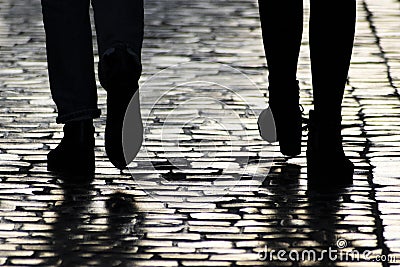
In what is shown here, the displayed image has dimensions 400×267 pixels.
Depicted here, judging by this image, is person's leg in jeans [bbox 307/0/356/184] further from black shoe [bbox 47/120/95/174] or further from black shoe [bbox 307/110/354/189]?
black shoe [bbox 47/120/95/174]

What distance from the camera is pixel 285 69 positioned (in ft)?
16.9

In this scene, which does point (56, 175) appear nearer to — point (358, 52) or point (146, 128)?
point (146, 128)

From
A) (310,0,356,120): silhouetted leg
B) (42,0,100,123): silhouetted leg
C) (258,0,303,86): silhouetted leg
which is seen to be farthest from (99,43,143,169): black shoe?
(310,0,356,120): silhouetted leg

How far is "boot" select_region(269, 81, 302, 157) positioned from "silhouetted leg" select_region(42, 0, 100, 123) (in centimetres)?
80

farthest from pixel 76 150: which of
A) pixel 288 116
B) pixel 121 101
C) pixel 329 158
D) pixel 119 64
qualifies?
pixel 329 158

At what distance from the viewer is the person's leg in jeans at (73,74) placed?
4.93 metres

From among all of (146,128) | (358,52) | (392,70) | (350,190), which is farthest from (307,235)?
(358,52)

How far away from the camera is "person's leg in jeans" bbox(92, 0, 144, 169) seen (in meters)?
4.85

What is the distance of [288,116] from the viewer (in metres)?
5.15

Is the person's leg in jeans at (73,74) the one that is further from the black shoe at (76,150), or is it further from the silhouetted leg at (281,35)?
the silhouetted leg at (281,35)

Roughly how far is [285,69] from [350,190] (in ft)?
2.20

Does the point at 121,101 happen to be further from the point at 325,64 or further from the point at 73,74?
the point at 325,64

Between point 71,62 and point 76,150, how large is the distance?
14.9 inches

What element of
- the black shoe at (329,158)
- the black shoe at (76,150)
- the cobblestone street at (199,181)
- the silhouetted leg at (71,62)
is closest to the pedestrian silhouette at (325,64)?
the black shoe at (329,158)
